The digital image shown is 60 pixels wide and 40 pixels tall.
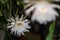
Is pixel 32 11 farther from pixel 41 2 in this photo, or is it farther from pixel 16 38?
pixel 16 38

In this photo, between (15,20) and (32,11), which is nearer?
(32,11)

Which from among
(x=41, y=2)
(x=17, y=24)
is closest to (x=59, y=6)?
(x=41, y=2)

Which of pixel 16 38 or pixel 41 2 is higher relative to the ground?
pixel 41 2

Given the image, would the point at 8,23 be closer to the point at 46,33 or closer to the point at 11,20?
the point at 11,20

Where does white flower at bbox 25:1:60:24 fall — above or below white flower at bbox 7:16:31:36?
above

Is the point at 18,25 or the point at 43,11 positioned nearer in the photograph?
the point at 43,11

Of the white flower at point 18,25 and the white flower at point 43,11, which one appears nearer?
the white flower at point 43,11

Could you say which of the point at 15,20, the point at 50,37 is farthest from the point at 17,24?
the point at 50,37

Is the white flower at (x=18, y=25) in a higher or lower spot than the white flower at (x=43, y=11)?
lower

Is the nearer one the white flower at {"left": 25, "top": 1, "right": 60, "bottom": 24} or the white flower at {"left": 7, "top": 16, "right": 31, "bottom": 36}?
the white flower at {"left": 25, "top": 1, "right": 60, "bottom": 24}
